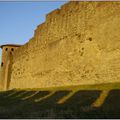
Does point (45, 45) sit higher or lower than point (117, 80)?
higher

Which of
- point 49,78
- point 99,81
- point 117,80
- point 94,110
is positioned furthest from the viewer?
point 49,78

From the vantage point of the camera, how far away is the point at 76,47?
62.8 feet

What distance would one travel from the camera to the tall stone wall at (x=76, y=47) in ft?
52.4

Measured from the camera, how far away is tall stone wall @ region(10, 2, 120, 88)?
16.0 metres

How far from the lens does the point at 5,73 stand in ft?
105

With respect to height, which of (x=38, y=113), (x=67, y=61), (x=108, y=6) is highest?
(x=108, y=6)

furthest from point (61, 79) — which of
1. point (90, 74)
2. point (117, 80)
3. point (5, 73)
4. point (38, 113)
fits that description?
point (5, 73)

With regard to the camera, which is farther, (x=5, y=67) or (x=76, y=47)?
(x=5, y=67)

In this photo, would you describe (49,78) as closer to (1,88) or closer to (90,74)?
(90,74)

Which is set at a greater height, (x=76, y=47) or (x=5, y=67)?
(x=76, y=47)

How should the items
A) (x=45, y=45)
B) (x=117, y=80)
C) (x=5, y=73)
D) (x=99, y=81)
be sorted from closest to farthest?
(x=117, y=80)
(x=99, y=81)
(x=45, y=45)
(x=5, y=73)

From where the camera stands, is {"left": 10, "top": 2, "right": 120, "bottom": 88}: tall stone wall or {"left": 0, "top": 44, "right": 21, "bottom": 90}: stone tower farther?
{"left": 0, "top": 44, "right": 21, "bottom": 90}: stone tower

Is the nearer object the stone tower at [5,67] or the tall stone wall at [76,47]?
the tall stone wall at [76,47]

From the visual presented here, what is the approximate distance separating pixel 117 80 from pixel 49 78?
301 inches
